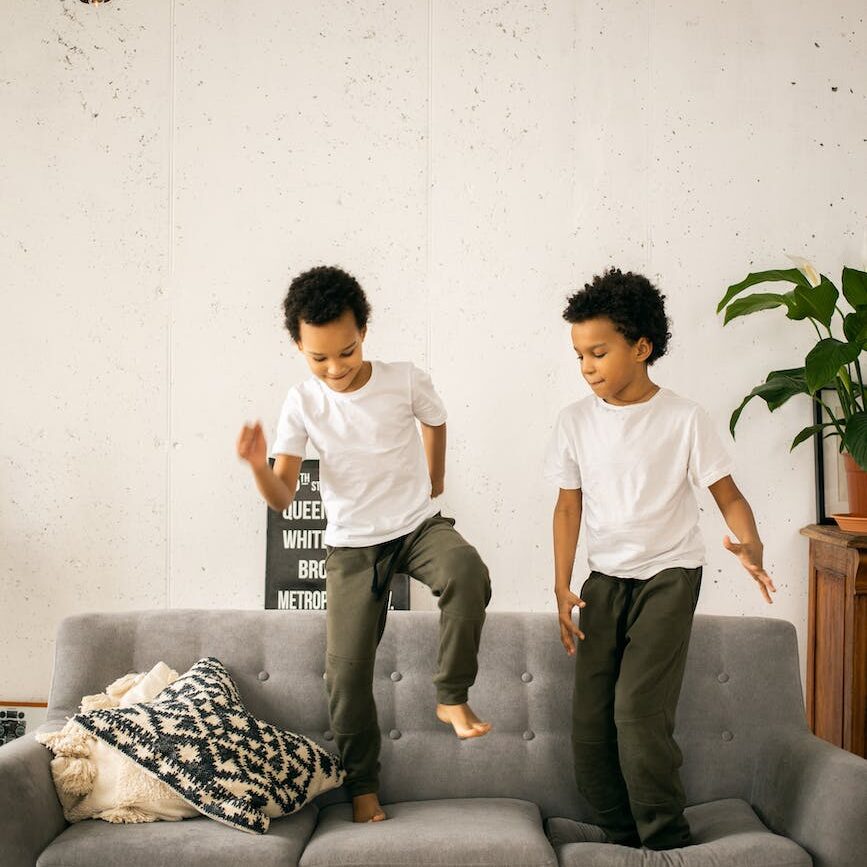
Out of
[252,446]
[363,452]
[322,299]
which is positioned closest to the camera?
[252,446]

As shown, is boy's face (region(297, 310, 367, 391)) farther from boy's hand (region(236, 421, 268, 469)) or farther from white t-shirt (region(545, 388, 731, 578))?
white t-shirt (region(545, 388, 731, 578))

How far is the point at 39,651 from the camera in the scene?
3.22 meters

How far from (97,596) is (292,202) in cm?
148

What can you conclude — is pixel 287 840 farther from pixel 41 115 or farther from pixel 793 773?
pixel 41 115

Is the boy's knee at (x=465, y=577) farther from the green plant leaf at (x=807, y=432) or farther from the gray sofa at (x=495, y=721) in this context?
the green plant leaf at (x=807, y=432)

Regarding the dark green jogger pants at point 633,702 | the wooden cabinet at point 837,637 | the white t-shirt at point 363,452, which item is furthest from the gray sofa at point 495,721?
the wooden cabinet at point 837,637

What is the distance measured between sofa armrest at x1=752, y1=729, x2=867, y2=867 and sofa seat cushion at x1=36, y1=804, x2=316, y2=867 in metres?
1.08

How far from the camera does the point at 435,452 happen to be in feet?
7.98

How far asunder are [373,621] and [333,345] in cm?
65

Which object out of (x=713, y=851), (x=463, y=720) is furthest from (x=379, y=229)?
(x=713, y=851)

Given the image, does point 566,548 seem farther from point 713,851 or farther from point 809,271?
point 809,271

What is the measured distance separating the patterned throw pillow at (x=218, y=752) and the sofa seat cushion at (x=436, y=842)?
0.13 meters

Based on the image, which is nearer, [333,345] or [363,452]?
[333,345]

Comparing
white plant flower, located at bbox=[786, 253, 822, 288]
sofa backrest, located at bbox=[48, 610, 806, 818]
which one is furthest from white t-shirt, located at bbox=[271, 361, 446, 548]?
white plant flower, located at bbox=[786, 253, 822, 288]
